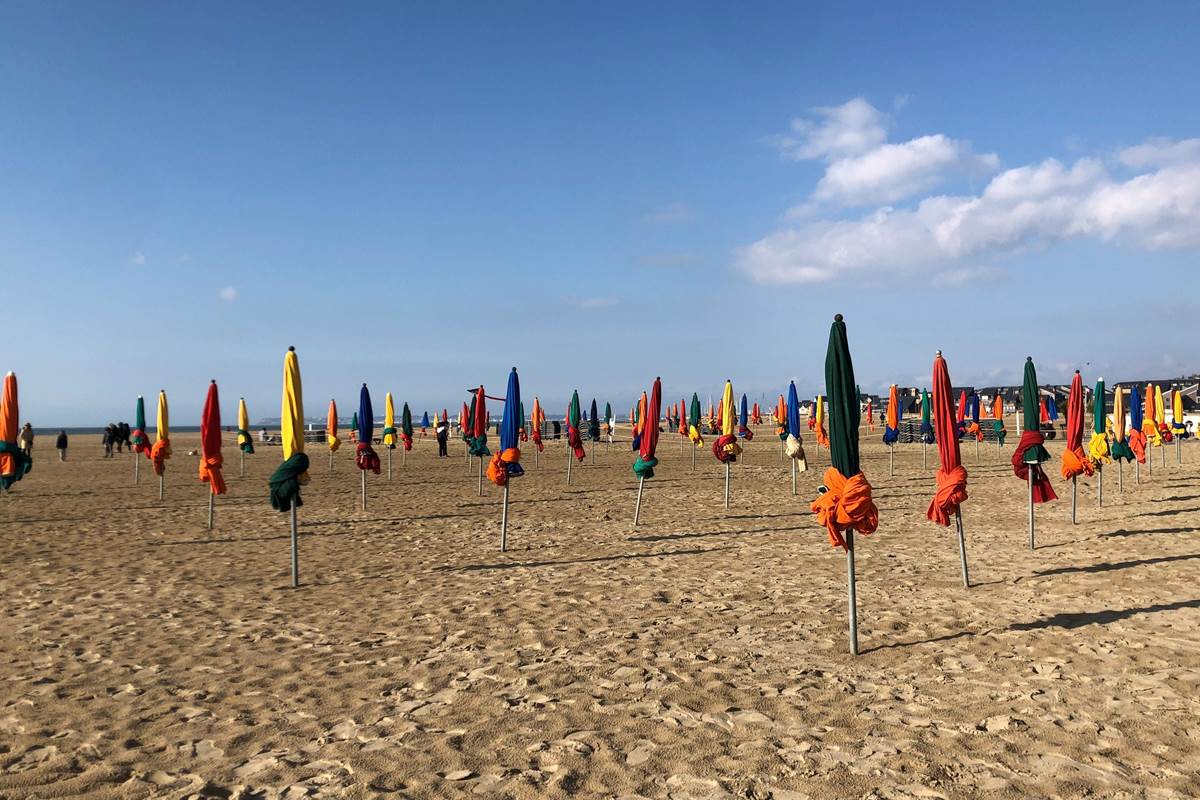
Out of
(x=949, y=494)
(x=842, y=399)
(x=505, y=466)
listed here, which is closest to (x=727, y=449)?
(x=505, y=466)

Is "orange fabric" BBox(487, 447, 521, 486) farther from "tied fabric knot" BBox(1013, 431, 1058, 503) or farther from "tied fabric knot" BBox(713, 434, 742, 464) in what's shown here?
"tied fabric knot" BBox(1013, 431, 1058, 503)

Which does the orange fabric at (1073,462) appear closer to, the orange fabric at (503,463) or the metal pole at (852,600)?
the metal pole at (852,600)

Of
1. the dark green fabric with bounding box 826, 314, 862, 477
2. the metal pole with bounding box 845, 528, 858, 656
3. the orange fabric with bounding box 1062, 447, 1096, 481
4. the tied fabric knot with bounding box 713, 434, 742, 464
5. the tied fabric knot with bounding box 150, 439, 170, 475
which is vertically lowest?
the metal pole with bounding box 845, 528, 858, 656

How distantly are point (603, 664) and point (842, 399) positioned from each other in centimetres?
Answer: 320

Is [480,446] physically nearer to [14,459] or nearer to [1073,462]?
Answer: [14,459]

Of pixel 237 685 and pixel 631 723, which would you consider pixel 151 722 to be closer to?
pixel 237 685

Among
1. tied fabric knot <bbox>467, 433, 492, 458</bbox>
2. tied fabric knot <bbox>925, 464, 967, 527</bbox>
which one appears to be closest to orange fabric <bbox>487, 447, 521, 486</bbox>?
tied fabric knot <bbox>467, 433, 492, 458</bbox>

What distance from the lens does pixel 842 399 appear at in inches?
246

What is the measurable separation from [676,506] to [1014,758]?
43.5ft

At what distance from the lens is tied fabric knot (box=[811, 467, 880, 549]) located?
250 inches

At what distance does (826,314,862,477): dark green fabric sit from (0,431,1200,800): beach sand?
73.6 inches

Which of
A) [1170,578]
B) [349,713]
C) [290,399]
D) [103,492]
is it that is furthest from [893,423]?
[103,492]

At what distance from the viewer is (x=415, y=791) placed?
171 inches

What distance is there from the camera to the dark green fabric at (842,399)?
625 centimetres
